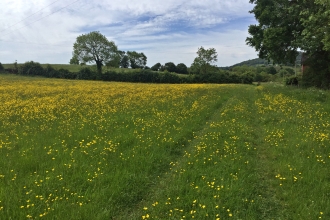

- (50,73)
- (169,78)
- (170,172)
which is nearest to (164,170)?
(170,172)

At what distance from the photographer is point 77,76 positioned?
75.5 meters

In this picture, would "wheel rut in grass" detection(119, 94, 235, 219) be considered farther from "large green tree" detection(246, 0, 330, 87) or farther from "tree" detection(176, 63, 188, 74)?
"tree" detection(176, 63, 188, 74)

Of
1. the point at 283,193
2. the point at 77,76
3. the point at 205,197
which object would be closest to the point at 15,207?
the point at 205,197

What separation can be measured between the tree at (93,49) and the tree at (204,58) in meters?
32.8

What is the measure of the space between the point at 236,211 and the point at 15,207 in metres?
4.57

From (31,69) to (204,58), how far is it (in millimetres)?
60207


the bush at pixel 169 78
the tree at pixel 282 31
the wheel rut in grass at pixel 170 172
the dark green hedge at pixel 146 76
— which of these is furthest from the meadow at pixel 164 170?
the dark green hedge at pixel 146 76

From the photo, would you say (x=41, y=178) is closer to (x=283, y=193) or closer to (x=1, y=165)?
(x=1, y=165)

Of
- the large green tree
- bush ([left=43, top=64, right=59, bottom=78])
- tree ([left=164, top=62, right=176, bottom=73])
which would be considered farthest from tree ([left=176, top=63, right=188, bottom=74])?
the large green tree

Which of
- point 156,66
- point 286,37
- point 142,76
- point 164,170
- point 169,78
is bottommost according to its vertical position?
point 164,170

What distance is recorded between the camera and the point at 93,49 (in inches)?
3401

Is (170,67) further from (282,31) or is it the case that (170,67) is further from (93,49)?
(282,31)

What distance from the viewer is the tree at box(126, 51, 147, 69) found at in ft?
440

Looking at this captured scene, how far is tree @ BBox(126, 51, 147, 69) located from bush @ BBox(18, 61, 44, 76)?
58.3 meters
